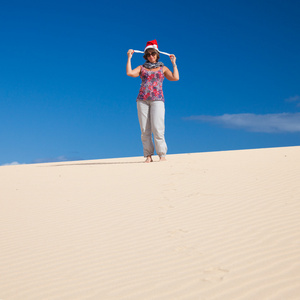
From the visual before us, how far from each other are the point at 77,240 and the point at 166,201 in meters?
1.73

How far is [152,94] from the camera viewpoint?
9.41 meters

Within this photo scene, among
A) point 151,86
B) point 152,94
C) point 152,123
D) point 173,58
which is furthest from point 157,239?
point 173,58

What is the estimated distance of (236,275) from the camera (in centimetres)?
288

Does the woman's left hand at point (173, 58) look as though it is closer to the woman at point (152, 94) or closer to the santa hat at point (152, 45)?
the woman at point (152, 94)

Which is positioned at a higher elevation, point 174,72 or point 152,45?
point 152,45

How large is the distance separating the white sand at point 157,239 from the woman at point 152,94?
2559mm

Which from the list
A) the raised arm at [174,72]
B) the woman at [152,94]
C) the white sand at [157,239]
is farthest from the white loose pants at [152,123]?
the white sand at [157,239]

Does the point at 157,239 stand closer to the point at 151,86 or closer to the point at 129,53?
the point at 151,86

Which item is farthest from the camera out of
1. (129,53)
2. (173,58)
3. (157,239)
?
(173,58)

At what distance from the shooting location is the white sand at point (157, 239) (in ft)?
9.29

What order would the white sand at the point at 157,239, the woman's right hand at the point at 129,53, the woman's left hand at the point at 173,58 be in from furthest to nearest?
the woman's left hand at the point at 173,58, the woman's right hand at the point at 129,53, the white sand at the point at 157,239

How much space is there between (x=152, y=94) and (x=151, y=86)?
8.7 inches

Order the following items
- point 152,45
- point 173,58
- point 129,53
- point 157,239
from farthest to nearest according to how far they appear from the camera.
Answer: point 173,58 → point 152,45 → point 129,53 → point 157,239

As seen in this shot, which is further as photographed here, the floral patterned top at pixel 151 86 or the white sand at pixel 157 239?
the floral patterned top at pixel 151 86
